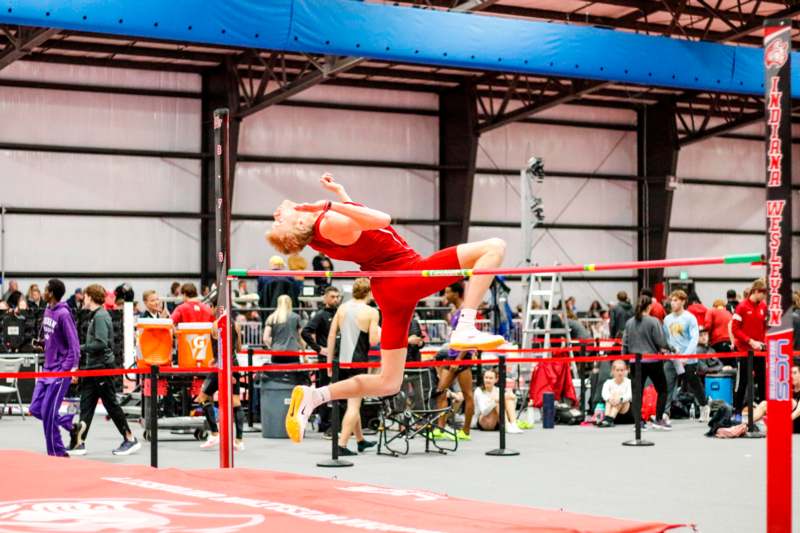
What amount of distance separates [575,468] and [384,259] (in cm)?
399

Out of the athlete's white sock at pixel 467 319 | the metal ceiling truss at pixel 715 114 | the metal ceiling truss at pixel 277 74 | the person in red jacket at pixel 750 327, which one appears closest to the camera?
the athlete's white sock at pixel 467 319

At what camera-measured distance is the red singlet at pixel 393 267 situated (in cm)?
555

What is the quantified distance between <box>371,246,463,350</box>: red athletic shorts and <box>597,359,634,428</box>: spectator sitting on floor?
23.6 ft

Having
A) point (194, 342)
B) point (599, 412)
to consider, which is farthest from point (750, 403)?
point (194, 342)

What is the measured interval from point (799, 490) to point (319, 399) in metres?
3.60

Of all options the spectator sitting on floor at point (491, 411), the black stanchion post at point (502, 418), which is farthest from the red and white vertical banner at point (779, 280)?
the spectator sitting on floor at point (491, 411)

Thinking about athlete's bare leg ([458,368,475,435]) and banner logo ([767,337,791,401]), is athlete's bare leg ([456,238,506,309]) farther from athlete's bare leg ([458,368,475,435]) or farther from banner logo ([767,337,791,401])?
athlete's bare leg ([458,368,475,435])

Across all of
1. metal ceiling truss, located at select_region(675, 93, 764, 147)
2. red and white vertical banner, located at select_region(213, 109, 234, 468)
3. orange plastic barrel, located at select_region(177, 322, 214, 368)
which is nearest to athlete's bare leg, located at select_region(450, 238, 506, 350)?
red and white vertical banner, located at select_region(213, 109, 234, 468)

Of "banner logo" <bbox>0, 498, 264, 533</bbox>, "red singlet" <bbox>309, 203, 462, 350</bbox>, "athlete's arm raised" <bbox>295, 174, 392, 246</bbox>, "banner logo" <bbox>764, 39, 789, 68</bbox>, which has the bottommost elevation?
"banner logo" <bbox>0, 498, 264, 533</bbox>

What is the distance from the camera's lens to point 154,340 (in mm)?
10297

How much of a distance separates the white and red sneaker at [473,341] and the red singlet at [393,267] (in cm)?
29

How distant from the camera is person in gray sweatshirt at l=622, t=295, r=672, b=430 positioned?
12.1m

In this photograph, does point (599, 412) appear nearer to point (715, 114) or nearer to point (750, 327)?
point (750, 327)

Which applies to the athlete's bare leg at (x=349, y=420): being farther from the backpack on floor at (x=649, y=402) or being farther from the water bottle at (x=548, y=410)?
the backpack on floor at (x=649, y=402)
